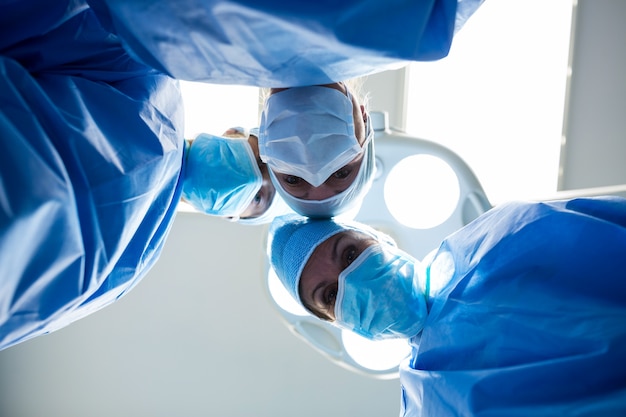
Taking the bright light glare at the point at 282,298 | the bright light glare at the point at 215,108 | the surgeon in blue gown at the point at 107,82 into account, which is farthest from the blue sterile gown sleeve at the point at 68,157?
the bright light glare at the point at 215,108

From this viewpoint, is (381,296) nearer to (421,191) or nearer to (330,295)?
(330,295)

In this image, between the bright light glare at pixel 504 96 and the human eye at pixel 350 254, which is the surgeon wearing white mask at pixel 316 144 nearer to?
the human eye at pixel 350 254

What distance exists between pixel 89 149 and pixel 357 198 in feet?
2.15

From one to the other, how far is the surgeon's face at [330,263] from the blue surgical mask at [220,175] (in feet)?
0.92

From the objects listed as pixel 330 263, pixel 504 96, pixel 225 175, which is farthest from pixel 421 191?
pixel 504 96

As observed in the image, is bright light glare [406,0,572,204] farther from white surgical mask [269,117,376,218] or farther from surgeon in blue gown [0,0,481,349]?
surgeon in blue gown [0,0,481,349]

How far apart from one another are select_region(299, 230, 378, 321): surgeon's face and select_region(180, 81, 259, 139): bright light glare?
169cm

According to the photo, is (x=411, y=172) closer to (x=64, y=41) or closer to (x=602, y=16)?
(x=64, y=41)

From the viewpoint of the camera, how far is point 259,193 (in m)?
1.50

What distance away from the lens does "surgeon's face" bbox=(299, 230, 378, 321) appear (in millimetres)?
1222

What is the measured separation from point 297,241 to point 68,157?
553 mm

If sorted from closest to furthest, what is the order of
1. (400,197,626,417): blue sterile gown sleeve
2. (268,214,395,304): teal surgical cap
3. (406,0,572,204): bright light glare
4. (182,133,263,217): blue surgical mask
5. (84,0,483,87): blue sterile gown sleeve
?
1. (84,0,483,87): blue sterile gown sleeve
2. (400,197,626,417): blue sterile gown sleeve
3. (268,214,395,304): teal surgical cap
4. (182,133,263,217): blue surgical mask
5. (406,0,572,204): bright light glare

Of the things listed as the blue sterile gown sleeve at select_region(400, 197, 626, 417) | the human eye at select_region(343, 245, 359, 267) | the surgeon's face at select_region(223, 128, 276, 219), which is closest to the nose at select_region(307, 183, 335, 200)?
the human eye at select_region(343, 245, 359, 267)

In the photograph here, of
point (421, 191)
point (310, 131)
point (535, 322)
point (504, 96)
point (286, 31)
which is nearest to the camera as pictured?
point (286, 31)
